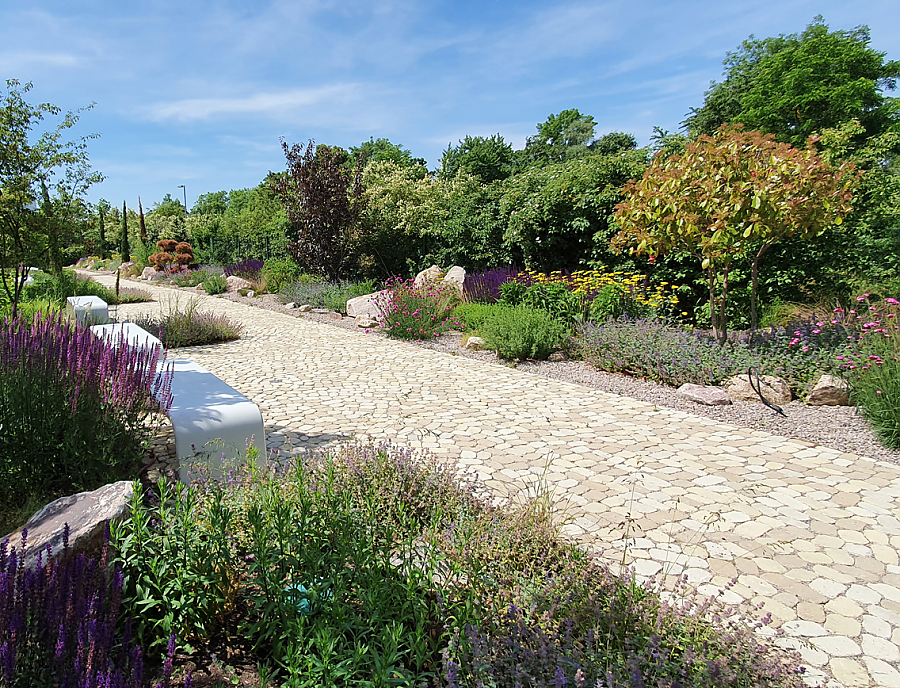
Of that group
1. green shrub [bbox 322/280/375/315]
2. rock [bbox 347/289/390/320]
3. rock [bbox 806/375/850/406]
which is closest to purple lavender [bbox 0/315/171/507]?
rock [bbox 806/375/850/406]

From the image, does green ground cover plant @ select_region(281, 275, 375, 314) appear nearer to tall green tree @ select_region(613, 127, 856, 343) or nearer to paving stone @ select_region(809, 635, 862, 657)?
tall green tree @ select_region(613, 127, 856, 343)

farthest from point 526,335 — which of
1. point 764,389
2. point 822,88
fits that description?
point 822,88

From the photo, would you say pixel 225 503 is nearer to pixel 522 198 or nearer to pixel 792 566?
pixel 792 566

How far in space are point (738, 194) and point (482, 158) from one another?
94.9ft

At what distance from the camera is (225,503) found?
2494 millimetres

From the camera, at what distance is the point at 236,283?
1819 cm

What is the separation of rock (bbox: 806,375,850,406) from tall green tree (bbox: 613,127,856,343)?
1.73 metres

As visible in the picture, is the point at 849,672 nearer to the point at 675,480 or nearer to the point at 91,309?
the point at 675,480

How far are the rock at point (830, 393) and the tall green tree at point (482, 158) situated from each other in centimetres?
2746

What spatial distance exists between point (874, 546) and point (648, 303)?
582 cm

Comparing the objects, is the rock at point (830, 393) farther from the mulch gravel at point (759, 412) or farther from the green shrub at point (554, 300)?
the green shrub at point (554, 300)

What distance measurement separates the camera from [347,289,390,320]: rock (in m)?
11.0

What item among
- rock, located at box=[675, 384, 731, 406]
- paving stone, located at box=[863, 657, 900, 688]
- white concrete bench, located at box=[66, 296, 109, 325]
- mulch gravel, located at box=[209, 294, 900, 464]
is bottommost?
mulch gravel, located at box=[209, 294, 900, 464]

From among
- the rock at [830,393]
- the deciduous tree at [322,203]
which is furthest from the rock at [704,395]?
the deciduous tree at [322,203]
